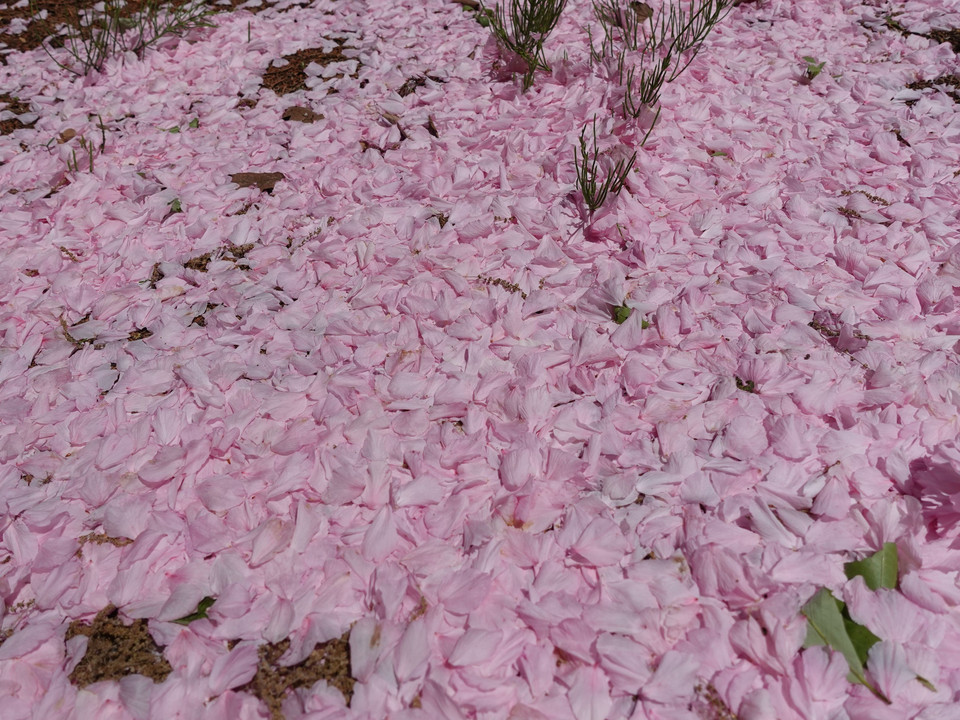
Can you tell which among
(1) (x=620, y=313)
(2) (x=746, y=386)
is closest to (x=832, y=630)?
(2) (x=746, y=386)

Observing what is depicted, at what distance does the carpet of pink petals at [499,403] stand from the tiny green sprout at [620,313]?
0.11ft

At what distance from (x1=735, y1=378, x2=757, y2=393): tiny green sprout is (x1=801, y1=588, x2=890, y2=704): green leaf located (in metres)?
0.55

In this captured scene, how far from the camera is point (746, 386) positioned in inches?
63.6

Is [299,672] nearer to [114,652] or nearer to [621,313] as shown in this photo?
[114,652]

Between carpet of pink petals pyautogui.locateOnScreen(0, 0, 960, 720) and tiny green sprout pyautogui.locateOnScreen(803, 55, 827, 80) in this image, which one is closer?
carpet of pink petals pyautogui.locateOnScreen(0, 0, 960, 720)

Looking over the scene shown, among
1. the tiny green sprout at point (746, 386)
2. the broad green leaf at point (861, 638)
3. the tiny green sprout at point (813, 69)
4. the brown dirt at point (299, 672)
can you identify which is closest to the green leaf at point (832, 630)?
the broad green leaf at point (861, 638)

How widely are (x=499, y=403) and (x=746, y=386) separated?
0.61 metres

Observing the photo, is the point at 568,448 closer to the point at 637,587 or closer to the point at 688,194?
the point at 637,587

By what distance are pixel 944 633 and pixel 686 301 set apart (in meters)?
0.99

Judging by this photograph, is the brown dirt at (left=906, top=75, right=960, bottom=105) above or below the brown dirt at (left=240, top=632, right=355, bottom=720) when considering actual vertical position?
above

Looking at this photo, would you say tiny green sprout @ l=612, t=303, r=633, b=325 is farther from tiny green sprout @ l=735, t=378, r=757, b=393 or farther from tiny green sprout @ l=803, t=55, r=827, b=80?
tiny green sprout @ l=803, t=55, r=827, b=80

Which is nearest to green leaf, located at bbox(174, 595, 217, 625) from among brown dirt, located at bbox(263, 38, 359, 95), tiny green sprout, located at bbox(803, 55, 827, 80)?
brown dirt, located at bbox(263, 38, 359, 95)

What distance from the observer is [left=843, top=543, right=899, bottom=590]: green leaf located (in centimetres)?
118

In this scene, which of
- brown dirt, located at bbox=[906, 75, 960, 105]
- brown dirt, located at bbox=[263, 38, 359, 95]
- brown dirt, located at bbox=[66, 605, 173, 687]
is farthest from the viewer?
brown dirt, located at bbox=[263, 38, 359, 95]
